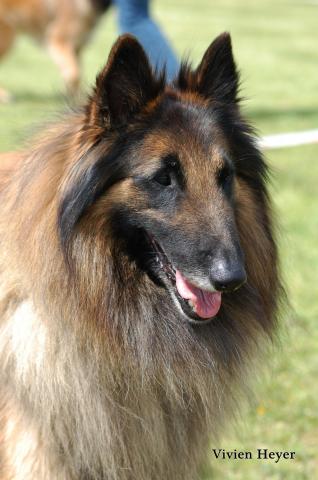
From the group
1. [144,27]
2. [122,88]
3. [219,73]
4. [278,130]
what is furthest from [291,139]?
[122,88]

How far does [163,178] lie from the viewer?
2.61 metres

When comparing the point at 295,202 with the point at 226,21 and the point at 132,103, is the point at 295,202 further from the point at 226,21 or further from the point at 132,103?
the point at 226,21

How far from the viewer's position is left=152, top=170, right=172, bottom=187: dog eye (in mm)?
2605

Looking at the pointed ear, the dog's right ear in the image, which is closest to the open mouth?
the dog's right ear

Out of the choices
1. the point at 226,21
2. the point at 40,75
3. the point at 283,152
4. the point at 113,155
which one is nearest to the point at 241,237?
the point at 113,155

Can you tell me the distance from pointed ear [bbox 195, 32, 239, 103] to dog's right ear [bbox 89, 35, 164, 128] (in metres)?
0.26

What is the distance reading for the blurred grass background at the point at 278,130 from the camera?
3686 mm

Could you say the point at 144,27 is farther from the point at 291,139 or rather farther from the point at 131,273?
the point at 291,139

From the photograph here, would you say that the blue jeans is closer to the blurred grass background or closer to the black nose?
the blurred grass background

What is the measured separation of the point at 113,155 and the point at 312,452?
6.58ft

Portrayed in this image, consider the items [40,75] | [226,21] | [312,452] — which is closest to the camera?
[312,452]

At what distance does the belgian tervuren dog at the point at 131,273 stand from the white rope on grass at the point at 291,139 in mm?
6265

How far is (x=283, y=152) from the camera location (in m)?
8.99

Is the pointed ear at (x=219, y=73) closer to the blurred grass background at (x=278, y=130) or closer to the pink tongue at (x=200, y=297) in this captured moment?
the blurred grass background at (x=278, y=130)
